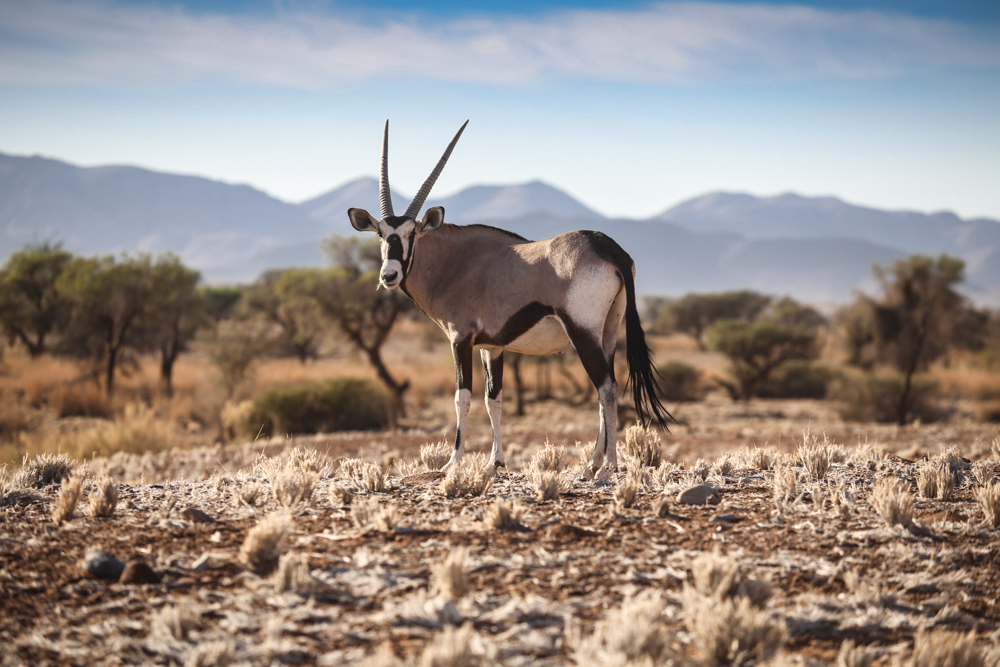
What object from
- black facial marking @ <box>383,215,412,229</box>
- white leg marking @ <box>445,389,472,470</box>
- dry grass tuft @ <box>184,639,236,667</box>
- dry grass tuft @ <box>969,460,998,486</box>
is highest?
black facial marking @ <box>383,215,412,229</box>

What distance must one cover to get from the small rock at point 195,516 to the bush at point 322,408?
52.6ft

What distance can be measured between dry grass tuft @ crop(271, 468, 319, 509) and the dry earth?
0.33ft

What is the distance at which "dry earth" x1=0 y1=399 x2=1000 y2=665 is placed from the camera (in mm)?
3129

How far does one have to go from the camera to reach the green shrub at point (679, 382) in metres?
32.5

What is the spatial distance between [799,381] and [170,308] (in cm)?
2935

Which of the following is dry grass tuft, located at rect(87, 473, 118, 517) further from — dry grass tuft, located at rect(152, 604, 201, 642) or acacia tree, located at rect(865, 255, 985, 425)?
acacia tree, located at rect(865, 255, 985, 425)

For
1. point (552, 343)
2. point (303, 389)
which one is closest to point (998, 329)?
point (303, 389)

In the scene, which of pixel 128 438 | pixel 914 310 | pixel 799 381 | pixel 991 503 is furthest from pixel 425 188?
pixel 799 381

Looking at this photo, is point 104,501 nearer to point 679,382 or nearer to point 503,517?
point 503,517

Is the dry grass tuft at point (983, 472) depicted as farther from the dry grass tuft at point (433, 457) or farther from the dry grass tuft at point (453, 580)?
the dry grass tuft at point (433, 457)

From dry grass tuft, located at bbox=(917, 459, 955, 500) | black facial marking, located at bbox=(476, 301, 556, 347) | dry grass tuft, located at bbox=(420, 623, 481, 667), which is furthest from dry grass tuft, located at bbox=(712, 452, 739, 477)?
dry grass tuft, located at bbox=(420, 623, 481, 667)

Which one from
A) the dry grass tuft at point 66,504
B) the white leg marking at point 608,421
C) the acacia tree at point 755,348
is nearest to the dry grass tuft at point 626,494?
the white leg marking at point 608,421

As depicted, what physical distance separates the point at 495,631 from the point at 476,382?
87.5ft

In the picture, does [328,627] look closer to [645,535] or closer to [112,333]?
[645,535]
